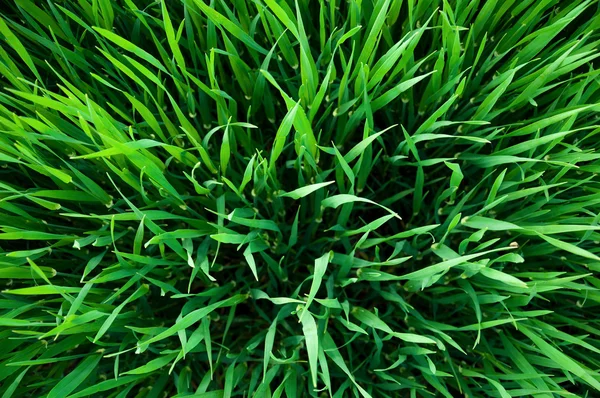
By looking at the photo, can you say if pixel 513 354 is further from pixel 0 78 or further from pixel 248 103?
pixel 0 78

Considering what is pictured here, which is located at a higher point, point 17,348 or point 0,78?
point 0,78

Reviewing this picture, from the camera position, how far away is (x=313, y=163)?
0.67 m

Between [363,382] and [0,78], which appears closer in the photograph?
[363,382]

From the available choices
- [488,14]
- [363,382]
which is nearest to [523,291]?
[363,382]

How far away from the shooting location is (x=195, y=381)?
78 centimetres

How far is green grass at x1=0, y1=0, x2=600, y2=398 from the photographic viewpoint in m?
0.67

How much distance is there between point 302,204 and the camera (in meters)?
0.76

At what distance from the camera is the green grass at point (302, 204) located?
668mm

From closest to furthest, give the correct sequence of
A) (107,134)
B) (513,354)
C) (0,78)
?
(107,134) < (513,354) < (0,78)

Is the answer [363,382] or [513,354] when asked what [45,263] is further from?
[513,354]

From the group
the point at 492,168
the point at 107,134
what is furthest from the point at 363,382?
the point at 107,134

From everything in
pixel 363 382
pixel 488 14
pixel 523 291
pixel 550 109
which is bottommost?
pixel 363 382

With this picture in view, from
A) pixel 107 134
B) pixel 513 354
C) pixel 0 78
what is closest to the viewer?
pixel 107 134

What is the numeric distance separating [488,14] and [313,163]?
13.8 inches
